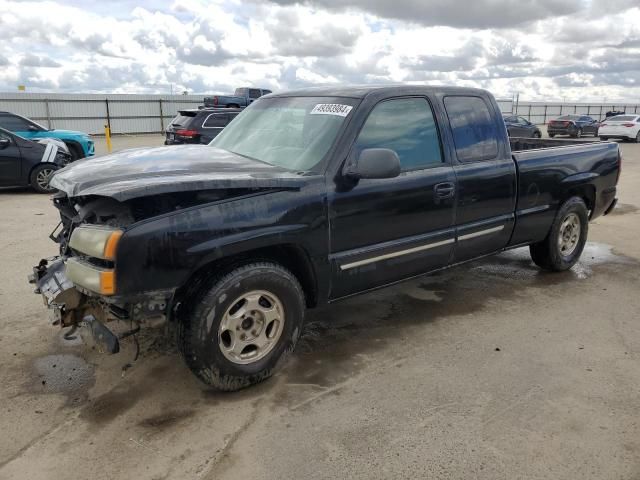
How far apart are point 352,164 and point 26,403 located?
2.45m

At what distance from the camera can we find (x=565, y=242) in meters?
5.64

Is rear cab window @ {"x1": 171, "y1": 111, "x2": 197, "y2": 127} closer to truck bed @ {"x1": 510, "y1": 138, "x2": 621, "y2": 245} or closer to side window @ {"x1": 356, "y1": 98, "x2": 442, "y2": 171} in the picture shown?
truck bed @ {"x1": 510, "y1": 138, "x2": 621, "y2": 245}

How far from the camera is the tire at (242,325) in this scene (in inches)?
118

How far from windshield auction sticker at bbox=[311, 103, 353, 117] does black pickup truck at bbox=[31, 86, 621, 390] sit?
1 cm

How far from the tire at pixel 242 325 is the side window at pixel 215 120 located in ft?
37.8

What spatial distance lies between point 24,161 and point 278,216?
9.25m

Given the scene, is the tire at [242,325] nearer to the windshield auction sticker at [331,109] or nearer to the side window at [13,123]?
the windshield auction sticker at [331,109]

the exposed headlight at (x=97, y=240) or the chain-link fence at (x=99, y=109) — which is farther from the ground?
the chain-link fence at (x=99, y=109)

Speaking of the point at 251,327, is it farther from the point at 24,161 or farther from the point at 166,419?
the point at 24,161

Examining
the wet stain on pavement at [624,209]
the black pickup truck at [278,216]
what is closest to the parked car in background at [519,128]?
the wet stain on pavement at [624,209]

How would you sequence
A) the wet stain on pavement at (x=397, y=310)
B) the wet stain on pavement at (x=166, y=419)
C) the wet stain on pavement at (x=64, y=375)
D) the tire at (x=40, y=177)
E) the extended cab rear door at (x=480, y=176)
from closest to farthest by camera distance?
the wet stain on pavement at (x=166, y=419)
the wet stain on pavement at (x=64, y=375)
the wet stain on pavement at (x=397, y=310)
the extended cab rear door at (x=480, y=176)
the tire at (x=40, y=177)

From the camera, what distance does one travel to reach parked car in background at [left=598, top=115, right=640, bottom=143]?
26.5 m

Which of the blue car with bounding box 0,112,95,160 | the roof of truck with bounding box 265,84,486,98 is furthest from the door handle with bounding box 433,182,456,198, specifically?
the blue car with bounding box 0,112,95,160

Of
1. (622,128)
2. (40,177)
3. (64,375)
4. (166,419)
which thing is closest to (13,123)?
(40,177)
